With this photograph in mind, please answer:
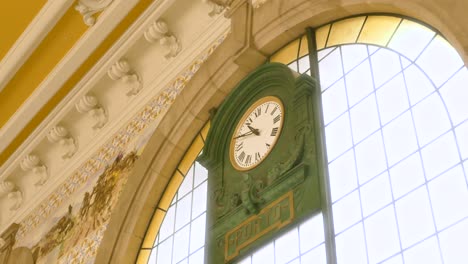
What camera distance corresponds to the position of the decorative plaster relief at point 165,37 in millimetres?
9320

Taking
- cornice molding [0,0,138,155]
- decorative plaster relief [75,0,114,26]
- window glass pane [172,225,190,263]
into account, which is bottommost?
window glass pane [172,225,190,263]

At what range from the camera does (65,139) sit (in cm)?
1048

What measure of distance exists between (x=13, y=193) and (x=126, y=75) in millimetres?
2528

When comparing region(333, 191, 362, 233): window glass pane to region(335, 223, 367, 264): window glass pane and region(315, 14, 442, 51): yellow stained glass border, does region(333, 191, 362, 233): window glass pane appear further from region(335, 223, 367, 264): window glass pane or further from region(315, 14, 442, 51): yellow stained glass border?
region(315, 14, 442, 51): yellow stained glass border

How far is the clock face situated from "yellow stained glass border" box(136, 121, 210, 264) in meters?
0.74

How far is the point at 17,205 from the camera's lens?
11172 millimetres

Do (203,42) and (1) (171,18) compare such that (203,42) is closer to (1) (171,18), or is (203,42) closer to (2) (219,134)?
(1) (171,18)

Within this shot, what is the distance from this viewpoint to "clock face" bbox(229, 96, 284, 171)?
738 cm

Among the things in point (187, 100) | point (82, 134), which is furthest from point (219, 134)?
point (82, 134)

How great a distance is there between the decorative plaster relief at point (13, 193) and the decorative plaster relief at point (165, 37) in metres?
3.08

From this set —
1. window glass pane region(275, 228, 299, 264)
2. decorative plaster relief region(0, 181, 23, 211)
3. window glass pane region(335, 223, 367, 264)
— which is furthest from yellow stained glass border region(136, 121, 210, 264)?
decorative plaster relief region(0, 181, 23, 211)

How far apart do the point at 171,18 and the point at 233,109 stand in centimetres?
184

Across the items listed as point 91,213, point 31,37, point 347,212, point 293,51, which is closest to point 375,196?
point 347,212

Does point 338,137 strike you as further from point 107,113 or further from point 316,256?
point 107,113
